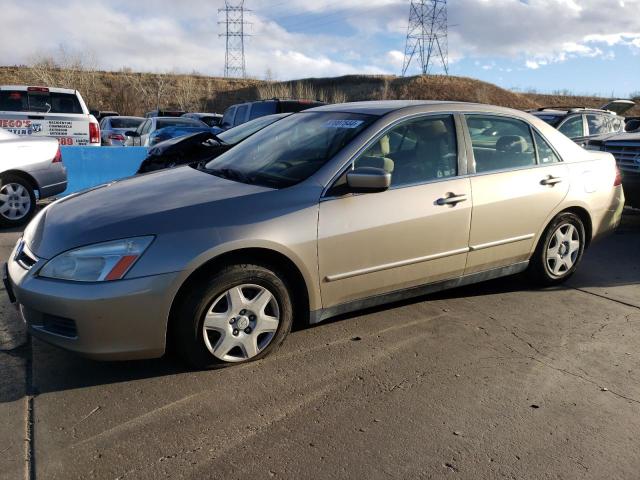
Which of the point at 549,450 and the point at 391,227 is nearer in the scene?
the point at 549,450

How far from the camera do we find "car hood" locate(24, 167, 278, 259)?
3.06 m

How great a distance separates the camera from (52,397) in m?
3.02

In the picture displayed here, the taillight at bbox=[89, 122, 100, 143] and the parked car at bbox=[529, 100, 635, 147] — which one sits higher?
the parked car at bbox=[529, 100, 635, 147]

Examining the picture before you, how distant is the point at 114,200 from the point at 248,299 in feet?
3.49

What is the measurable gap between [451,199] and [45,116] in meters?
9.18

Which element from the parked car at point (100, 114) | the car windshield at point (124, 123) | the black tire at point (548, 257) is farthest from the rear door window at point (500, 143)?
the car windshield at point (124, 123)

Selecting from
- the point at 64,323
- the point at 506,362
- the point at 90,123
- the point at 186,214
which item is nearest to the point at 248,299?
the point at 186,214

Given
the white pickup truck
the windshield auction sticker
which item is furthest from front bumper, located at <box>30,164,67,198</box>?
the windshield auction sticker

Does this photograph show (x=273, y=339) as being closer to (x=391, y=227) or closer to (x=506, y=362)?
(x=391, y=227)

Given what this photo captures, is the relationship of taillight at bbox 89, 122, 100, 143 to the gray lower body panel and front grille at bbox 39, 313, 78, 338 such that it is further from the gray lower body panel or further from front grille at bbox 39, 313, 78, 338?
the gray lower body panel

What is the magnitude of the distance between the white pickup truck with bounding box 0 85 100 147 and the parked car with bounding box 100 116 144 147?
16.6ft

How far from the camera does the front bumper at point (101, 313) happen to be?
9.53 feet

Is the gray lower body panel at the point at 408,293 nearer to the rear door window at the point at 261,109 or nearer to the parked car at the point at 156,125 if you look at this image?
the rear door window at the point at 261,109

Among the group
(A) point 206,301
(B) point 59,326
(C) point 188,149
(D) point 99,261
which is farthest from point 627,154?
(B) point 59,326
